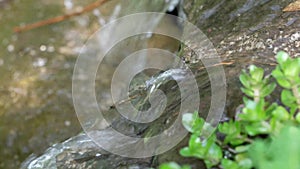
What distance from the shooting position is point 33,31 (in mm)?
3355

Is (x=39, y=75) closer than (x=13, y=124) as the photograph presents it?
No

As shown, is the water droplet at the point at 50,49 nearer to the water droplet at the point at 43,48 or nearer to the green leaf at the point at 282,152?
the water droplet at the point at 43,48

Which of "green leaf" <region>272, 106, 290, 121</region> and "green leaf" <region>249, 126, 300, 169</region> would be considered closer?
"green leaf" <region>249, 126, 300, 169</region>

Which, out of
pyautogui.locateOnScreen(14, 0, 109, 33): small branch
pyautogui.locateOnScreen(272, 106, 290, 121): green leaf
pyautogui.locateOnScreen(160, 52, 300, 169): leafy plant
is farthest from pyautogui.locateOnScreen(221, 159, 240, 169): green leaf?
pyautogui.locateOnScreen(14, 0, 109, 33): small branch

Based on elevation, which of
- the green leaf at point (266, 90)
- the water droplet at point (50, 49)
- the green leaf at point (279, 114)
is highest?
the water droplet at point (50, 49)

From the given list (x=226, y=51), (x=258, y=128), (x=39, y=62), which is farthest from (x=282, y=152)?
(x=39, y=62)

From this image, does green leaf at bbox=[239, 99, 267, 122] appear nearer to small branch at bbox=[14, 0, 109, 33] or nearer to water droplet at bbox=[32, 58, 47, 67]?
water droplet at bbox=[32, 58, 47, 67]

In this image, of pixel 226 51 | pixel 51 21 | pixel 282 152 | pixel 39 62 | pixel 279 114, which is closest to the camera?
pixel 282 152

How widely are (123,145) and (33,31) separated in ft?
7.66

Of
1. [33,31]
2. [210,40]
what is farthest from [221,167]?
[33,31]

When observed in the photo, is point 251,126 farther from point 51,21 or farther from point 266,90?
point 51,21

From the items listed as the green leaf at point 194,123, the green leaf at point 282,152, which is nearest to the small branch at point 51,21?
the green leaf at point 194,123

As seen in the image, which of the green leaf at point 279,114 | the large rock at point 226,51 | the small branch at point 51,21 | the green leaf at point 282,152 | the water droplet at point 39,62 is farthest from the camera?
the small branch at point 51,21

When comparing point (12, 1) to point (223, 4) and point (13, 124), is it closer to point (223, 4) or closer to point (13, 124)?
point (13, 124)
